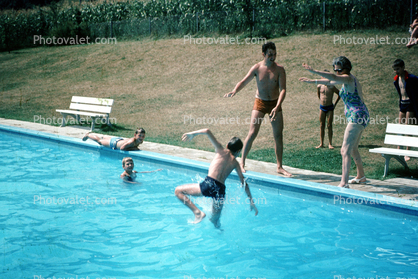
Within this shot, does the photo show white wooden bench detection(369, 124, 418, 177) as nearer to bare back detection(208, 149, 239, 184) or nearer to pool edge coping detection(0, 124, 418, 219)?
pool edge coping detection(0, 124, 418, 219)

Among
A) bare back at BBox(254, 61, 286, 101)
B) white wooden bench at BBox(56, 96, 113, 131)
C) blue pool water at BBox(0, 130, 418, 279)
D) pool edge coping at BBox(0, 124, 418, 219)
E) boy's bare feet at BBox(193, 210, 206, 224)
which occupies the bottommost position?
blue pool water at BBox(0, 130, 418, 279)

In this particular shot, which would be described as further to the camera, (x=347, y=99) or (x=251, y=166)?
(x=251, y=166)

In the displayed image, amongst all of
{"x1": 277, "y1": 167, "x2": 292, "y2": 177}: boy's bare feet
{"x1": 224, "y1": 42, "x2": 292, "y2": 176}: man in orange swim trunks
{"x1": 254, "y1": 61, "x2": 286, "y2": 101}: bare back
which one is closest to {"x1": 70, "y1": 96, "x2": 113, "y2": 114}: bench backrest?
{"x1": 224, "y1": 42, "x2": 292, "y2": 176}: man in orange swim trunks

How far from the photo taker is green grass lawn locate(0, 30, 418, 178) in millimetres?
10250

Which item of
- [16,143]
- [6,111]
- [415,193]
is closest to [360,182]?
[415,193]

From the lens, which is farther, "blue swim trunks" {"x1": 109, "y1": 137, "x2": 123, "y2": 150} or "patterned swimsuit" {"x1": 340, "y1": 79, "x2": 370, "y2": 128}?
"blue swim trunks" {"x1": 109, "y1": 137, "x2": 123, "y2": 150}

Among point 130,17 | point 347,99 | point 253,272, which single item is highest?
point 130,17

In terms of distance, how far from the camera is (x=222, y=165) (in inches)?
205

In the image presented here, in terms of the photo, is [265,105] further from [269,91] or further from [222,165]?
[222,165]

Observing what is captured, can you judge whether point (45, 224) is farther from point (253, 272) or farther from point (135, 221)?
point (253, 272)

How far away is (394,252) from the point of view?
4816mm

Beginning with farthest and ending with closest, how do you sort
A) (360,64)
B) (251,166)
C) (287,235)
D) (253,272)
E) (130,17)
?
1. (130,17)
2. (360,64)
3. (251,166)
4. (287,235)
5. (253,272)

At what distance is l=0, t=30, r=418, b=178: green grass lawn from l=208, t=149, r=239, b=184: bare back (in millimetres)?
3044

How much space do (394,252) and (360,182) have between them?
193cm
